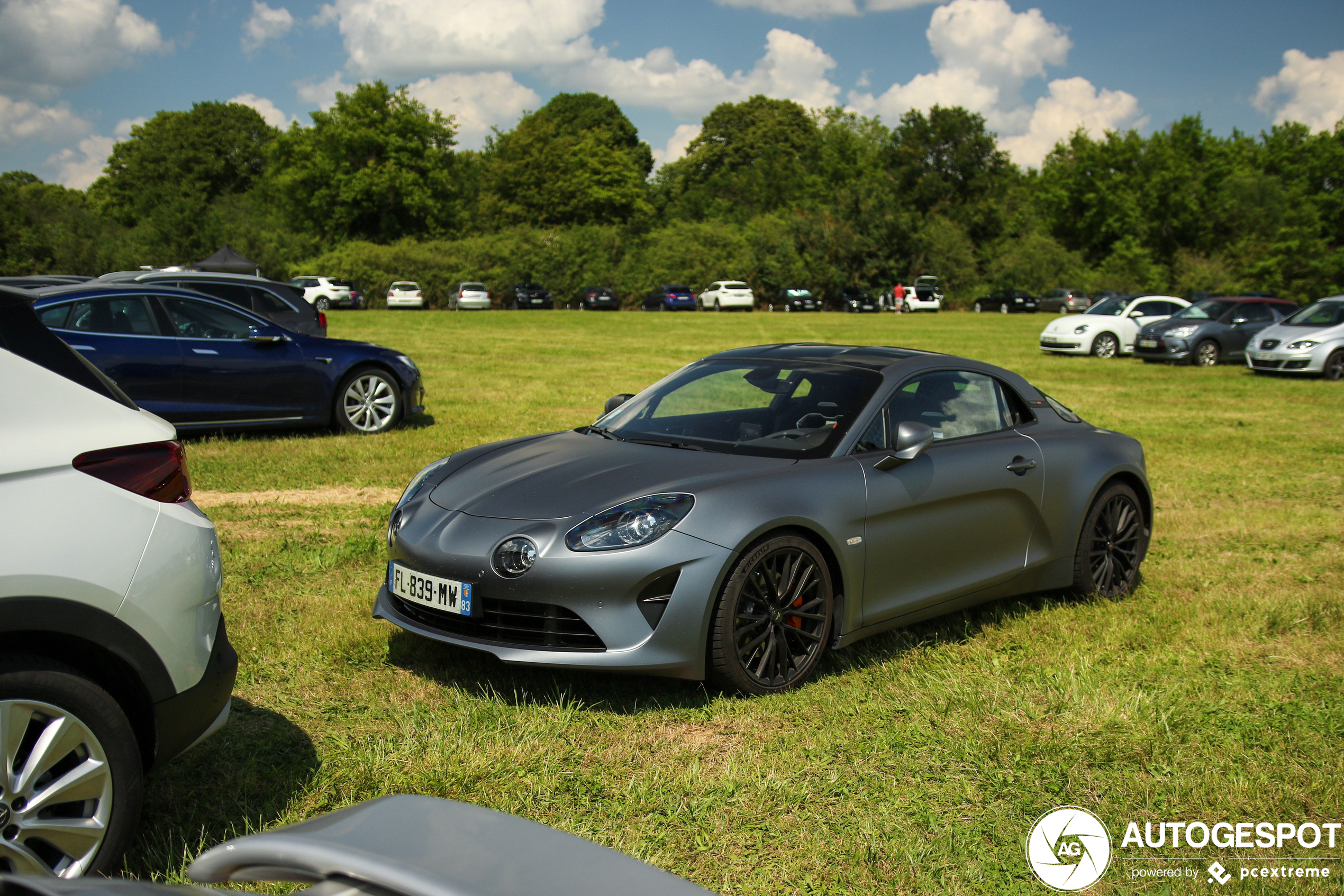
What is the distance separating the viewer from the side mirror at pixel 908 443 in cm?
457

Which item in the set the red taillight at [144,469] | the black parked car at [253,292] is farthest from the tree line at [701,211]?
the red taillight at [144,469]

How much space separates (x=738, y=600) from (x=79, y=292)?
8185mm

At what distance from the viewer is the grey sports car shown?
3.92m

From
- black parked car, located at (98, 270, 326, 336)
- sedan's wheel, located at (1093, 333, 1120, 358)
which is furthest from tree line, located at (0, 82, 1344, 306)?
black parked car, located at (98, 270, 326, 336)

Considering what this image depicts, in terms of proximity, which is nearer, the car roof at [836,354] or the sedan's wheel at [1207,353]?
the car roof at [836,354]

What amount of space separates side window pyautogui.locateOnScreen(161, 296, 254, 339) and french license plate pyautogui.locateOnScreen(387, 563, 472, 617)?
6.61 metres

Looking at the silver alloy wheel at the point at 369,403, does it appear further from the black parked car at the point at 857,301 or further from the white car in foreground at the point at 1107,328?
the black parked car at the point at 857,301

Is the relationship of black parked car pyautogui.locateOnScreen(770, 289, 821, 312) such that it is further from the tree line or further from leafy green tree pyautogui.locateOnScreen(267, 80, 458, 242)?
leafy green tree pyautogui.locateOnScreen(267, 80, 458, 242)

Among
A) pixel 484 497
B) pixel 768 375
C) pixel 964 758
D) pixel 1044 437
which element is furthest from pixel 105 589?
pixel 1044 437

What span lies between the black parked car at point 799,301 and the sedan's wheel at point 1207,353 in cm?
3605

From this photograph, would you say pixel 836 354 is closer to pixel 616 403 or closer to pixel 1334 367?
pixel 616 403

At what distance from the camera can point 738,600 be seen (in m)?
4.02

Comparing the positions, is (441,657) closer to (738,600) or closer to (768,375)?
(738,600)

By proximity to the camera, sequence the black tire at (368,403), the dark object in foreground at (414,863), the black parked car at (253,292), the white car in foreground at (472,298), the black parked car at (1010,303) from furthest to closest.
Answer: the black parked car at (1010,303) < the white car in foreground at (472,298) < the black parked car at (253,292) < the black tire at (368,403) < the dark object in foreground at (414,863)
